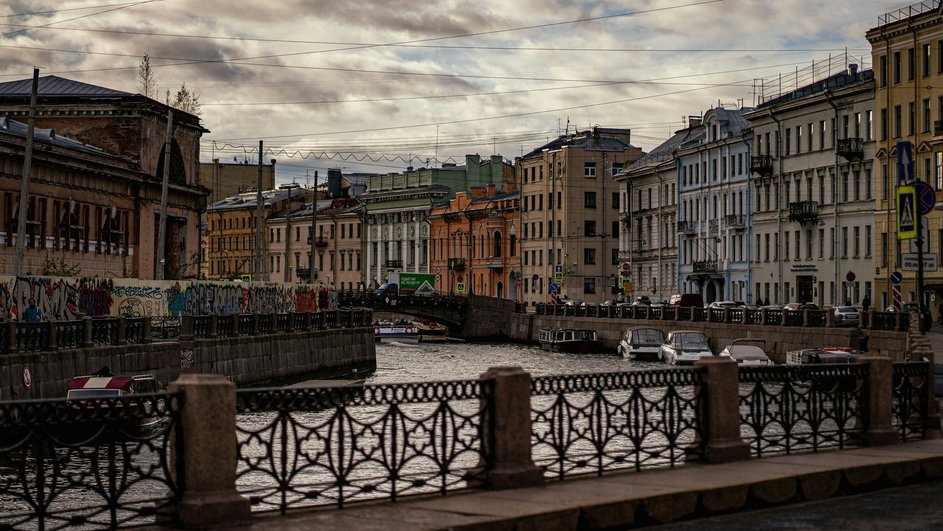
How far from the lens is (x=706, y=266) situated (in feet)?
302

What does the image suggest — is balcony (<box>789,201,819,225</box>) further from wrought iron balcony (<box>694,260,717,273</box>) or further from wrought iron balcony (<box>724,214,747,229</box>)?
wrought iron balcony (<box>694,260,717,273</box>)

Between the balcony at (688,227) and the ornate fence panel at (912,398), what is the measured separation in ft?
254

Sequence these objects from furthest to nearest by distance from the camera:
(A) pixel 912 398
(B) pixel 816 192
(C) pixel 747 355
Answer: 1. (B) pixel 816 192
2. (C) pixel 747 355
3. (A) pixel 912 398

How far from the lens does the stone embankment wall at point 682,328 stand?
2093 inches

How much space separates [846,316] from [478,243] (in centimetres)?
6706

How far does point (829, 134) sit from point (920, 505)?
64794 mm

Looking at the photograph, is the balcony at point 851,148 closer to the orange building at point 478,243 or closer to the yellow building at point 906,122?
the yellow building at point 906,122

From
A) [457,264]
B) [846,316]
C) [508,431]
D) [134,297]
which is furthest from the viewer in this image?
[457,264]

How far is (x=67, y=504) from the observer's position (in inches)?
857

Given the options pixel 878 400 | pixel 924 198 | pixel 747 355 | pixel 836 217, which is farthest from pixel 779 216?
pixel 878 400

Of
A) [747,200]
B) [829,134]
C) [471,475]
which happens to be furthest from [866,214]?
[471,475]

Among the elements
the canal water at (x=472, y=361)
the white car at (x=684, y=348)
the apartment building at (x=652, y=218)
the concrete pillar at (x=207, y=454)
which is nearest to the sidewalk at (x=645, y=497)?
the concrete pillar at (x=207, y=454)

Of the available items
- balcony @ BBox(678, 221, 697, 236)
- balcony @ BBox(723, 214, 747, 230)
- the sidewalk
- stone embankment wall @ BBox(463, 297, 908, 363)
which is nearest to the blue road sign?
stone embankment wall @ BBox(463, 297, 908, 363)

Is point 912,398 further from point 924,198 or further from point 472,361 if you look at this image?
point 472,361
